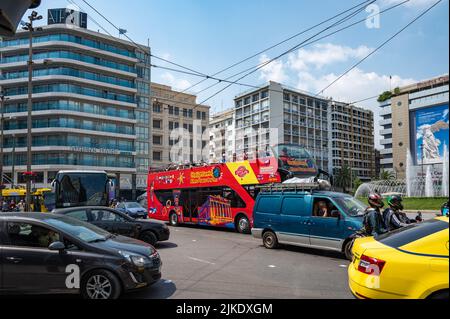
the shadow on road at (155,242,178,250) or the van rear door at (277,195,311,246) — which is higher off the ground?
the van rear door at (277,195,311,246)

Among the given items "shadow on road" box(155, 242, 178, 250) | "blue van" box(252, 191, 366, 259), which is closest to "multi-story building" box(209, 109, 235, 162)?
"shadow on road" box(155, 242, 178, 250)

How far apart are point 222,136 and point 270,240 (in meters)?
87.9

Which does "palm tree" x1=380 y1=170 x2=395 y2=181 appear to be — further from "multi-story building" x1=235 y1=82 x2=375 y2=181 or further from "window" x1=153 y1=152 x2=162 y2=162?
"window" x1=153 y1=152 x2=162 y2=162

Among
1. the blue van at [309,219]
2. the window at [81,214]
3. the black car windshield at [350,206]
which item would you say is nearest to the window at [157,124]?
the blue van at [309,219]

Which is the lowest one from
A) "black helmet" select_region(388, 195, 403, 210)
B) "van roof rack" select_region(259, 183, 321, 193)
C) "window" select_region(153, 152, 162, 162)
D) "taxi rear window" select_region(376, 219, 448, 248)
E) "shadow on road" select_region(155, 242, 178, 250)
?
"shadow on road" select_region(155, 242, 178, 250)

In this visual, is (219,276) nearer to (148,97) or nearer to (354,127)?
(148,97)

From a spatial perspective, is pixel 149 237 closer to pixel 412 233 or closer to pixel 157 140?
pixel 412 233

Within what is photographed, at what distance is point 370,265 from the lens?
4.49m

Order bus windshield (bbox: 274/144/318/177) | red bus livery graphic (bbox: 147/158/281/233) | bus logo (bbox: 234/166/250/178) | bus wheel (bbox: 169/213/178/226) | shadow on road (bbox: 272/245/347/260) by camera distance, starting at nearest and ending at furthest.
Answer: shadow on road (bbox: 272/245/347/260) → bus windshield (bbox: 274/144/318/177) → red bus livery graphic (bbox: 147/158/281/233) → bus logo (bbox: 234/166/250/178) → bus wheel (bbox: 169/213/178/226)

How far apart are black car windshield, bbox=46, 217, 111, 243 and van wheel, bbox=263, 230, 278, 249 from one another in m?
5.93

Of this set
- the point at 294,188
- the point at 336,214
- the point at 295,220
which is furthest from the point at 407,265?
the point at 294,188

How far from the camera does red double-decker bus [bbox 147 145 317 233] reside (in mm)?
15477

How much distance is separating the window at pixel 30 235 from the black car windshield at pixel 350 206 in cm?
722

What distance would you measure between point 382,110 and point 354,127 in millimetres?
9505
